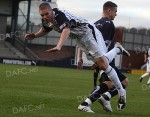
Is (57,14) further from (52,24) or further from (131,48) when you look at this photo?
(131,48)

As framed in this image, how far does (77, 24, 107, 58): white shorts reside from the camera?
8656mm

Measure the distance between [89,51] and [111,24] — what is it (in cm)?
86

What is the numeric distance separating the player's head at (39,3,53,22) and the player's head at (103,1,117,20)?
1.48 meters

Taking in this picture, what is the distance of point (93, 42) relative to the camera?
28.4ft

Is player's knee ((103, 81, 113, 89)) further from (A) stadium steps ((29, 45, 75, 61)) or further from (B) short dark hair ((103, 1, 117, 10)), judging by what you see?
(A) stadium steps ((29, 45, 75, 61))

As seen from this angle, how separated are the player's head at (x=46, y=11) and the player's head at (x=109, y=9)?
148 centimetres

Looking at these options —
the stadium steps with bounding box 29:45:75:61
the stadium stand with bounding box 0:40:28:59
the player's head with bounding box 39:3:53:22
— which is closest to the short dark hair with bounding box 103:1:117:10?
the player's head with bounding box 39:3:53:22

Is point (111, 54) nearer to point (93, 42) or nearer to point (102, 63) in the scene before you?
point (102, 63)

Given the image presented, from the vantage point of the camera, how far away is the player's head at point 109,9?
9203mm

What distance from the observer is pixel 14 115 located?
779cm

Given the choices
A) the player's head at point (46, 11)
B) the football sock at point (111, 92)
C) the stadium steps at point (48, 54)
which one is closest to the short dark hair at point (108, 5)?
the player's head at point (46, 11)

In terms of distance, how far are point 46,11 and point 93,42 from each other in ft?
3.76

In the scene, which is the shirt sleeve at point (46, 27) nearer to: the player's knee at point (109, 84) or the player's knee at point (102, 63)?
the player's knee at point (102, 63)

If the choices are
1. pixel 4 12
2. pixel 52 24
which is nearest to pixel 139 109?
pixel 52 24
